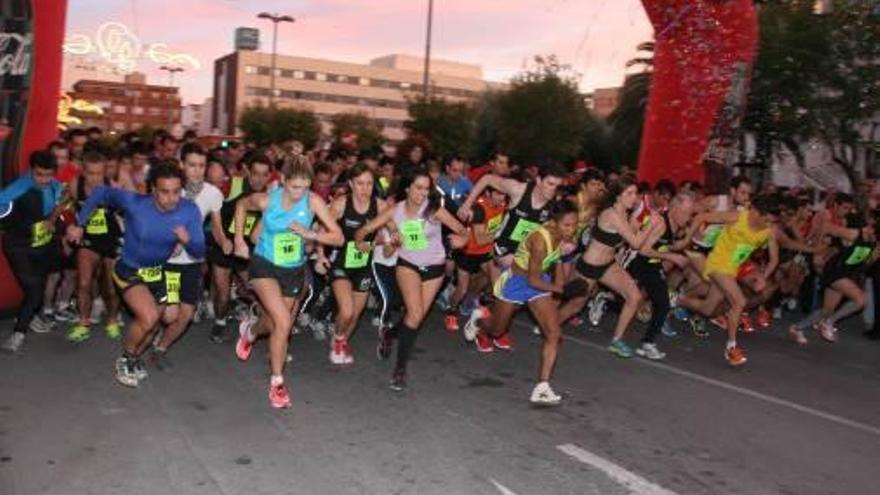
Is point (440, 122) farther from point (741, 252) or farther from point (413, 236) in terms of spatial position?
point (413, 236)

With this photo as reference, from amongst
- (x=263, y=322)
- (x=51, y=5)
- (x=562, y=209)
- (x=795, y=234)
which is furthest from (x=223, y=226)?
(x=795, y=234)

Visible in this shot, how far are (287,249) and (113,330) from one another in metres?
2.87

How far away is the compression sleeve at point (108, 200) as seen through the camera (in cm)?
634

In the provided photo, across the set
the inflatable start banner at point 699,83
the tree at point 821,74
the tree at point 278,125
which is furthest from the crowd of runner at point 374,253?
the tree at point 278,125

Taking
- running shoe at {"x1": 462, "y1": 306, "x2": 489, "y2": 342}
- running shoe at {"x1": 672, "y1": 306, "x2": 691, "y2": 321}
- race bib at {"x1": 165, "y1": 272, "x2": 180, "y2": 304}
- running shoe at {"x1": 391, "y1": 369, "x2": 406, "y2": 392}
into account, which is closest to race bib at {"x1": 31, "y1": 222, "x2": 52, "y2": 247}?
race bib at {"x1": 165, "y1": 272, "x2": 180, "y2": 304}

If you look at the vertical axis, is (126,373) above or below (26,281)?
below

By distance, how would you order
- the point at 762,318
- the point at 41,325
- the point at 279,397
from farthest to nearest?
the point at 762,318
the point at 41,325
the point at 279,397

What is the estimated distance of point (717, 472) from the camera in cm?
518

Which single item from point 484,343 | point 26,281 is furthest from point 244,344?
point 484,343

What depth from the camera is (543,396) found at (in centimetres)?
644

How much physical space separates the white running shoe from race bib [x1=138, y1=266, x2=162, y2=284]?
1793mm

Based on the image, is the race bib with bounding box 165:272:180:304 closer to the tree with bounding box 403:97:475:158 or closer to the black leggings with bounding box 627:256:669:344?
the black leggings with bounding box 627:256:669:344

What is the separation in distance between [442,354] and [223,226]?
2456mm

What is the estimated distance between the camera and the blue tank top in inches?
239
